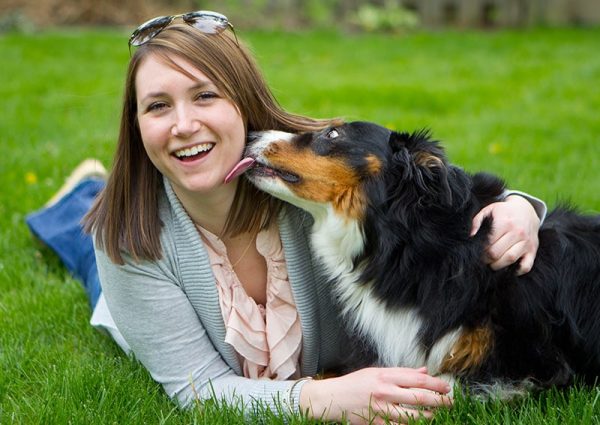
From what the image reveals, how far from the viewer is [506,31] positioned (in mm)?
11641

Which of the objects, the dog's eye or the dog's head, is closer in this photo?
the dog's head

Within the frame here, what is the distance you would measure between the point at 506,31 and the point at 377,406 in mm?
10130

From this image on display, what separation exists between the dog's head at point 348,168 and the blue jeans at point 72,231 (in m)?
1.61

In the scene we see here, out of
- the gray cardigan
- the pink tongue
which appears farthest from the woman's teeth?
the gray cardigan

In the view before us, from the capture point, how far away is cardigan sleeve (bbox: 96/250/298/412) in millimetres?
2879

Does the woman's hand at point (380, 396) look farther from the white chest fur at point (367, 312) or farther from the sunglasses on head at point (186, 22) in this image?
the sunglasses on head at point (186, 22)

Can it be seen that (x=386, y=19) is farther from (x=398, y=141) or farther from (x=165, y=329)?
(x=165, y=329)

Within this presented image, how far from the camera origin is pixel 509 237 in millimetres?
2604

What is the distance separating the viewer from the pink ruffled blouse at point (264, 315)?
297 cm

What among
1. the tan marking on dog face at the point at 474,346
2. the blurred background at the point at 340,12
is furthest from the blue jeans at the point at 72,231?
the blurred background at the point at 340,12

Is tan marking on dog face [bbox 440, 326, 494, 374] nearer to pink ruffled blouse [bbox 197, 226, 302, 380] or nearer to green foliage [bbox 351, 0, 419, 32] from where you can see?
pink ruffled blouse [bbox 197, 226, 302, 380]

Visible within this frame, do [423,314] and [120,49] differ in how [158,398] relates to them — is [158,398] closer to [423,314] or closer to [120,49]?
[423,314]

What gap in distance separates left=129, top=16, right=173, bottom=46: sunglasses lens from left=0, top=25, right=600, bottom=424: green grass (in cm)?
37

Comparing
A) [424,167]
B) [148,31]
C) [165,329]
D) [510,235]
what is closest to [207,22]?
[148,31]
